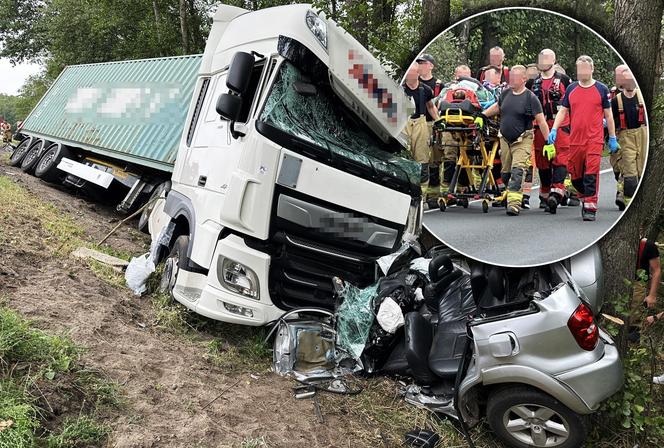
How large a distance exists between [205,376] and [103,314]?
109 cm

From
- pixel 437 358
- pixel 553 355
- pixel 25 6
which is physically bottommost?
pixel 437 358

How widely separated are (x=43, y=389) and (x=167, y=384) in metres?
0.80

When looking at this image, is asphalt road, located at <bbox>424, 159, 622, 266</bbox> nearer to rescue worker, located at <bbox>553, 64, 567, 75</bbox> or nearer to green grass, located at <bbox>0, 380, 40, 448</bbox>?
rescue worker, located at <bbox>553, 64, 567, 75</bbox>

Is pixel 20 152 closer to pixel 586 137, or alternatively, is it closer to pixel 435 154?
pixel 435 154

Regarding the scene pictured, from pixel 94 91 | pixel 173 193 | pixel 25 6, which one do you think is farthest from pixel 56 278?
pixel 25 6

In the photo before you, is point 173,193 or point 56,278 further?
point 173,193

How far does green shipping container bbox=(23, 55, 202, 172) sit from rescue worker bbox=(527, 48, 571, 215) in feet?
20.2

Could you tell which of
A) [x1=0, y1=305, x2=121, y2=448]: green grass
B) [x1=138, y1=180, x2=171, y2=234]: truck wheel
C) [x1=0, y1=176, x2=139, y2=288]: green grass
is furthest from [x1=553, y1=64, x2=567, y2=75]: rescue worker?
[x1=138, y1=180, x2=171, y2=234]: truck wheel

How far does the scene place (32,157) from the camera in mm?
10367

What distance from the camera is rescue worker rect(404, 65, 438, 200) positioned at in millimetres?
2080

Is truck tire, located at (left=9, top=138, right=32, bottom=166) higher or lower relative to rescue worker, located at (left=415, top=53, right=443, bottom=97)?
lower

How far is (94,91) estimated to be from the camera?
9.76 meters

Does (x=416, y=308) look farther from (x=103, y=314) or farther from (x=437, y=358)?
(x=103, y=314)

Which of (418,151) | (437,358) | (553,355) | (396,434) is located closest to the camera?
(418,151)
